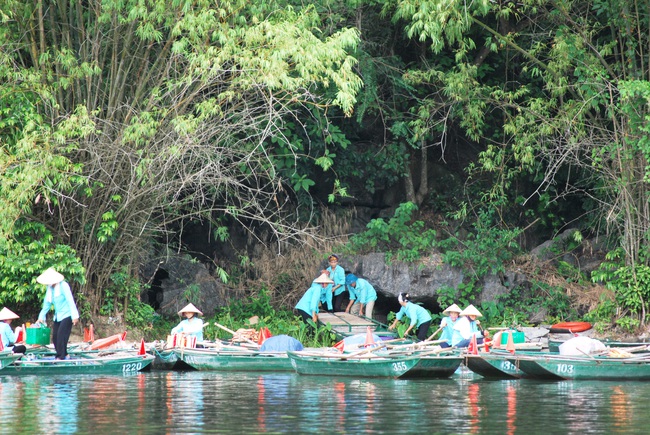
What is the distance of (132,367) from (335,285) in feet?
19.9

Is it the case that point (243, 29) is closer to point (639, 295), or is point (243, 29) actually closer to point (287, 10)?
point (287, 10)

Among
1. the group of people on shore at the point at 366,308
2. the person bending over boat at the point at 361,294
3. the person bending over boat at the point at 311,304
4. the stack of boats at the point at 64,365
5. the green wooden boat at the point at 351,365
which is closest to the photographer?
the green wooden boat at the point at 351,365

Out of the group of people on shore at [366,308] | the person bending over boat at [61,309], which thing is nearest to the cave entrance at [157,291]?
the group of people on shore at [366,308]

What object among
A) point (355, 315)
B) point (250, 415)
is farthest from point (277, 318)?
point (250, 415)

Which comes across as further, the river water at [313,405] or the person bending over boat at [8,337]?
the person bending over boat at [8,337]

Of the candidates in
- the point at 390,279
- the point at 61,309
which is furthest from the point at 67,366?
the point at 390,279

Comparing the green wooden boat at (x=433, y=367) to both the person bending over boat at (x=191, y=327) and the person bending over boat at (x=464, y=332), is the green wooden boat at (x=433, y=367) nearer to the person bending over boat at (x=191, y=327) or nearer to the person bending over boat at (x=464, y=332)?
the person bending over boat at (x=464, y=332)

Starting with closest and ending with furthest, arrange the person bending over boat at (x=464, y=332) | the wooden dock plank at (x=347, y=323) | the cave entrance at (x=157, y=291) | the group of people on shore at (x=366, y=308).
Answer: the person bending over boat at (x=464, y=332) → the group of people on shore at (x=366, y=308) → the wooden dock plank at (x=347, y=323) → the cave entrance at (x=157, y=291)

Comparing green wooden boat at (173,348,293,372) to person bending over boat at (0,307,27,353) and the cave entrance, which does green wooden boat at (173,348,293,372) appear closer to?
person bending over boat at (0,307,27,353)

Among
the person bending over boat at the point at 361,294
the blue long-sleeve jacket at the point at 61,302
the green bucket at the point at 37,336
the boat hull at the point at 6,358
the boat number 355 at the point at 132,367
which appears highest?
the person bending over boat at the point at 361,294

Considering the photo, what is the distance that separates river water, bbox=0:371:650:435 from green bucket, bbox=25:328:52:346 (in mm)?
1088

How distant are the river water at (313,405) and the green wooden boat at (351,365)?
0.56 feet

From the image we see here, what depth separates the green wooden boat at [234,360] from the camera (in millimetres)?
16547

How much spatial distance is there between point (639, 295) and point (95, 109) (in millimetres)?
10767
